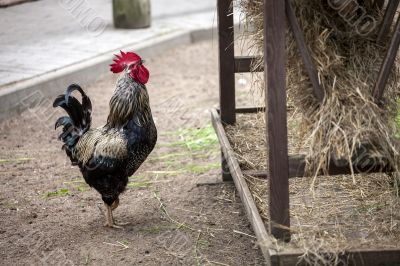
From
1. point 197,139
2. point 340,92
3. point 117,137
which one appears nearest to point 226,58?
point 117,137

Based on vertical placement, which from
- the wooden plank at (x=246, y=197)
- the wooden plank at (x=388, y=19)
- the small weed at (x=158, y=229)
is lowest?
the small weed at (x=158, y=229)

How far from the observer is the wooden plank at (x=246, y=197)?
9.98 ft

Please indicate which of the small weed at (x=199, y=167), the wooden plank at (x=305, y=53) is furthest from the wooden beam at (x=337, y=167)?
the small weed at (x=199, y=167)

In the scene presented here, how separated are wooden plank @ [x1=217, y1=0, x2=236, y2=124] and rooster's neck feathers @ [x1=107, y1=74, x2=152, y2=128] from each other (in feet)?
2.20

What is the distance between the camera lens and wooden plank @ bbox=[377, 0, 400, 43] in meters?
2.94

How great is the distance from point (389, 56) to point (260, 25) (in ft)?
2.81

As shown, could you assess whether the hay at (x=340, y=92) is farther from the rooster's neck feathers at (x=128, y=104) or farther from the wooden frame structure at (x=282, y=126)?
the rooster's neck feathers at (x=128, y=104)

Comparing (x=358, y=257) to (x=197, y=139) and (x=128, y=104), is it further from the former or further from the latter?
(x=197, y=139)

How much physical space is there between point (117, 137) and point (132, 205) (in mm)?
742

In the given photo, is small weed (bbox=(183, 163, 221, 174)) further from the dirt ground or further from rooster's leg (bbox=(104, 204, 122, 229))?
rooster's leg (bbox=(104, 204, 122, 229))

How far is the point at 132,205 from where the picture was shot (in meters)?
4.66

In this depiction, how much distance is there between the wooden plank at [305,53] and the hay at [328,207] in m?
0.34

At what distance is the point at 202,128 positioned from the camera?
6215 millimetres

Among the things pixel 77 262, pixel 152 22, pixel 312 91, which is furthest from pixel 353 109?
pixel 152 22
